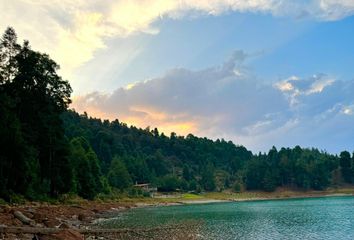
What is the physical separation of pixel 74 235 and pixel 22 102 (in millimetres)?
51272

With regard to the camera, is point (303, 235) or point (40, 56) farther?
point (40, 56)

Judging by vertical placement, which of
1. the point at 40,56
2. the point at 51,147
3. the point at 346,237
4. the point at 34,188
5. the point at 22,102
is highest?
the point at 40,56

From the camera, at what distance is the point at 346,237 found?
44.9m

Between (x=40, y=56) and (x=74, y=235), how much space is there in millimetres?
53758

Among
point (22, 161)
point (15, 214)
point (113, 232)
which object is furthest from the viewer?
point (22, 161)

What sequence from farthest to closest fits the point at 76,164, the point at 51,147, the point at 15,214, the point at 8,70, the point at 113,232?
1. the point at 76,164
2. the point at 51,147
3. the point at 8,70
4. the point at 113,232
5. the point at 15,214

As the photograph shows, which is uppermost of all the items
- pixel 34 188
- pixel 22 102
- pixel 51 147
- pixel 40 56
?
pixel 40 56

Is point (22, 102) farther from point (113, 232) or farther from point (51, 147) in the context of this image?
point (113, 232)

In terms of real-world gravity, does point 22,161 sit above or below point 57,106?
below

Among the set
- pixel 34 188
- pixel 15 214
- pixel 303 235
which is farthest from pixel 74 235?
pixel 34 188

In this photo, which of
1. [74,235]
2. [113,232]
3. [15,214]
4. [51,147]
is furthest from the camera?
[51,147]

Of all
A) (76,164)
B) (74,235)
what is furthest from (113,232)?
(76,164)

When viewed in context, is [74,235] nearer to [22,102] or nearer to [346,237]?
[346,237]

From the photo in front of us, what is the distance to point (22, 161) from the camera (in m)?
66.2
